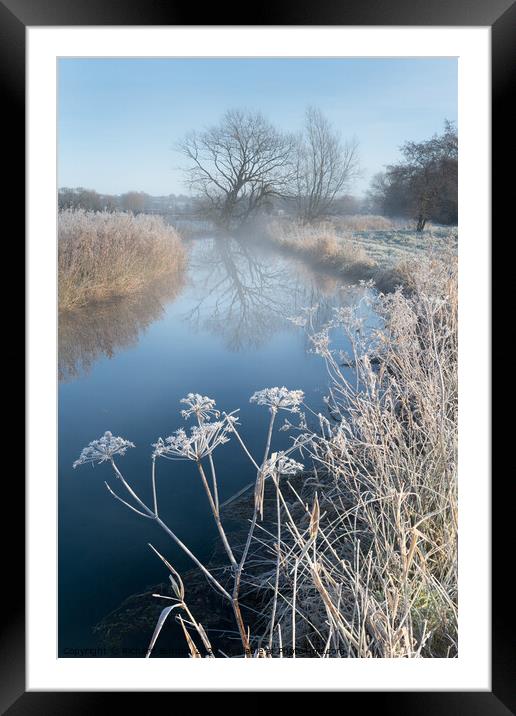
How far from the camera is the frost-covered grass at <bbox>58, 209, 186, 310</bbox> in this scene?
212 centimetres

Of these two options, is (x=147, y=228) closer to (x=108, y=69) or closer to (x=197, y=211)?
(x=197, y=211)

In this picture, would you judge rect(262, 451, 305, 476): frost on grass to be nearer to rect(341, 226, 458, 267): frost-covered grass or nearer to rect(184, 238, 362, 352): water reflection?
rect(184, 238, 362, 352): water reflection

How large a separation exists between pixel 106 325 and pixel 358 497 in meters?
1.10

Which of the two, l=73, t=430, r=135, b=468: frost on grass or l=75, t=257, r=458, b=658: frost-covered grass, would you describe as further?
l=73, t=430, r=135, b=468: frost on grass

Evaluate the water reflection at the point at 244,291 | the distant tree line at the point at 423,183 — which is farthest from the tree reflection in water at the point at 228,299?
the distant tree line at the point at 423,183

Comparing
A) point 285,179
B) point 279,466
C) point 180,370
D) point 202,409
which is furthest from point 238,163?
point 279,466

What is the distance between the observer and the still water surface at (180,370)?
2.12m

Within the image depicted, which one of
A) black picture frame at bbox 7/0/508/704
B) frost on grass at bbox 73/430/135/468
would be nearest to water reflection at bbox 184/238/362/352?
frost on grass at bbox 73/430/135/468

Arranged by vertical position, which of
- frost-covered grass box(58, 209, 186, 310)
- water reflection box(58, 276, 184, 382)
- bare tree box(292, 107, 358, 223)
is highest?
bare tree box(292, 107, 358, 223)

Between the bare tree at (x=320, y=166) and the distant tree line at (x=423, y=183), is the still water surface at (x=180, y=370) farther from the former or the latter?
the distant tree line at (x=423, y=183)
